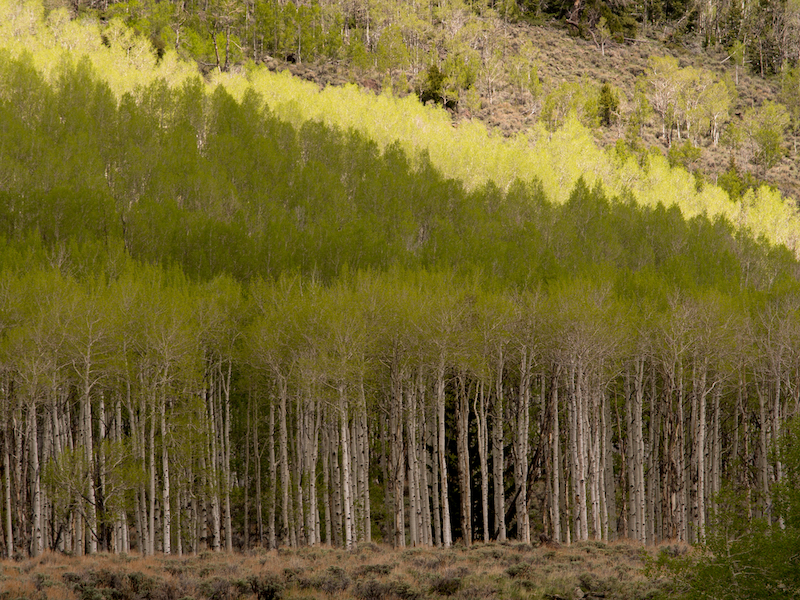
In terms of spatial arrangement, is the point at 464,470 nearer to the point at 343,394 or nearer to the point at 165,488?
the point at 343,394

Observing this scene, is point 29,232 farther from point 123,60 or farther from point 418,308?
point 123,60

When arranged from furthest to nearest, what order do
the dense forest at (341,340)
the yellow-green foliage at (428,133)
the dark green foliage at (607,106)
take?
the dark green foliage at (607,106), the yellow-green foliage at (428,133), the dense forest at (341,340)

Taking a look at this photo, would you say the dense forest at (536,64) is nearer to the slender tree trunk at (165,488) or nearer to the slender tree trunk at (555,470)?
the slender tree trunk at (555,470)

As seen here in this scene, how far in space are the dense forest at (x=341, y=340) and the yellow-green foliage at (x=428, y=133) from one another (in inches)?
29.6

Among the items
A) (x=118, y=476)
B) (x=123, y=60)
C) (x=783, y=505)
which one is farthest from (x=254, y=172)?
(x=783, y=505)

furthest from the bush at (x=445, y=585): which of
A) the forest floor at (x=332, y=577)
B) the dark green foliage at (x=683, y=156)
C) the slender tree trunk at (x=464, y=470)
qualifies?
the dark green foliage at (x=683, y=156)

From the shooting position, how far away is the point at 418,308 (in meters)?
28.0

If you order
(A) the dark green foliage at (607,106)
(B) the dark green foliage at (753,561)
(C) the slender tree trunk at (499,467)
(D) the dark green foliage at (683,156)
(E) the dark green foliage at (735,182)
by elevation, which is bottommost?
(C) the slender tree trunk at (499,467)

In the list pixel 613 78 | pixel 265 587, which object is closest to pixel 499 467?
pixel 265 587

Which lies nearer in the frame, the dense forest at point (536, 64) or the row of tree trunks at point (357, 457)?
the row of tree trunks at point (357, 457)

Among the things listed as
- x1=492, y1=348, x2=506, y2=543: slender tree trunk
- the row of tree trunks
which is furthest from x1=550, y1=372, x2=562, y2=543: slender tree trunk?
x1=492, y1=348, x2=506, y2=543: slender tree trunk

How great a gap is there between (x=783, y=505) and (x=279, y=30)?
332 feet

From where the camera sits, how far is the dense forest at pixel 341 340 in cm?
2562

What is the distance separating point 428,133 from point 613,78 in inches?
2364
